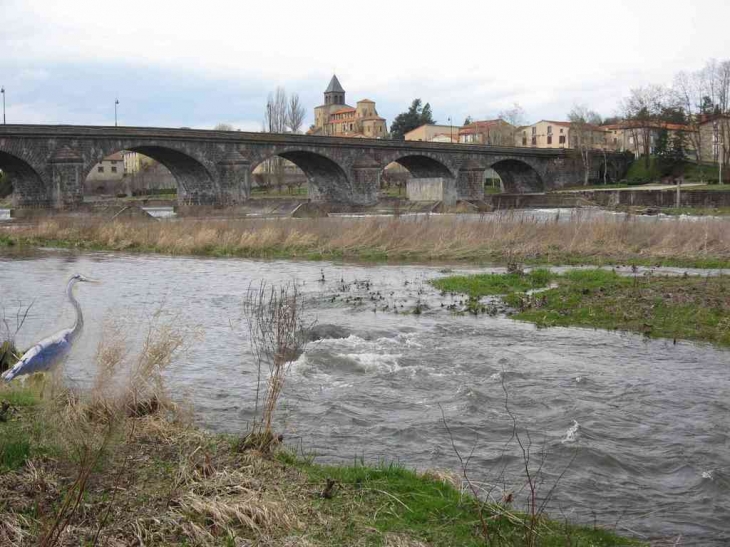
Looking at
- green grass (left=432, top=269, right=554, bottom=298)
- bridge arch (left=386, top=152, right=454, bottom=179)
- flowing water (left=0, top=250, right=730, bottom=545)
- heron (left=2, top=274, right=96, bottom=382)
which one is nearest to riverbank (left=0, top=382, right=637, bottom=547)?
flowing water (left=0, top=250, right=730, bottom=545)

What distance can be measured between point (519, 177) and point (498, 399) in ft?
318

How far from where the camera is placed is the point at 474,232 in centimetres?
2995

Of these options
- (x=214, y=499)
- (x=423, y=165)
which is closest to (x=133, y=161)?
(x=423, y=165)

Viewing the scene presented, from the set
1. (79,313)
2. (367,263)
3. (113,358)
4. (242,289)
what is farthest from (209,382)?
(367,263)

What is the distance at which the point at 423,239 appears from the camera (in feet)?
98.2

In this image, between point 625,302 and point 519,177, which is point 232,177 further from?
point 625,302

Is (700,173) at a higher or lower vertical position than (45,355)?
higher

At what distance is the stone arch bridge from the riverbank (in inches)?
2145

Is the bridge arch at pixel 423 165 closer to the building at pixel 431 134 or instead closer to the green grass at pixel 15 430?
the building at pixel 431 134

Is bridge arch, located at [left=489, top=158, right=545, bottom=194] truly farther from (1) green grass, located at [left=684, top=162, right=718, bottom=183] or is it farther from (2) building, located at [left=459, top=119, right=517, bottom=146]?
(2) building, located at [left=459, top=119, right=517, bottom=146]

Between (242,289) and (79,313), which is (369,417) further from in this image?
(242,289)

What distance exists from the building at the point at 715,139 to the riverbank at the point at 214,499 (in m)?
93.3

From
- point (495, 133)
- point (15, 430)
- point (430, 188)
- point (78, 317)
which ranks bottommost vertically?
point (15, 430)

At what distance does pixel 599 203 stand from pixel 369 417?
226 ft
